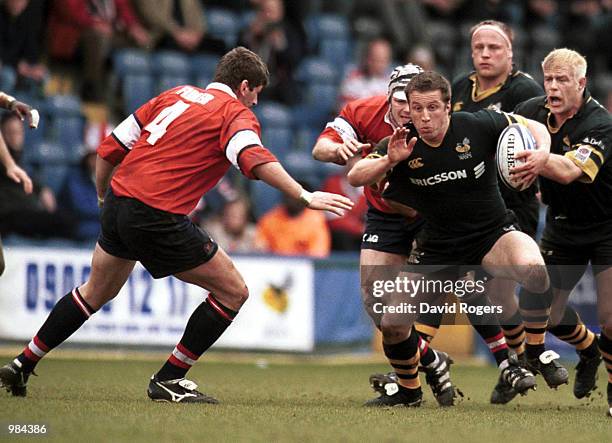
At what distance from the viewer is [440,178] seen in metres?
7.95

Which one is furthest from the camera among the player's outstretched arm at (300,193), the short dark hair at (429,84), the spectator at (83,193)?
the spectator at (83,193)

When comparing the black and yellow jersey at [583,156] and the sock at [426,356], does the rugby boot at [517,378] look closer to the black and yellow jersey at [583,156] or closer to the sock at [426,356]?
the sock at [426,356]

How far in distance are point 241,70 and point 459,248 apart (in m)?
1.82

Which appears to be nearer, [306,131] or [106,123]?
[106,123]

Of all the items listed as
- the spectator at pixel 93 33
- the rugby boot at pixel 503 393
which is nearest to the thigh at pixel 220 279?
the rugby boot at pixel 503 393

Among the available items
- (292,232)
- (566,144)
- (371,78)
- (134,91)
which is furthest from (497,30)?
(371,78)

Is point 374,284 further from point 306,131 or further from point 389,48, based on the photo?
point 389,48

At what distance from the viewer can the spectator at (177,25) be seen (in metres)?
15.6

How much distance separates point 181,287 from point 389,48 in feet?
21.7

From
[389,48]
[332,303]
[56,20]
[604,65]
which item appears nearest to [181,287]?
[332,303]

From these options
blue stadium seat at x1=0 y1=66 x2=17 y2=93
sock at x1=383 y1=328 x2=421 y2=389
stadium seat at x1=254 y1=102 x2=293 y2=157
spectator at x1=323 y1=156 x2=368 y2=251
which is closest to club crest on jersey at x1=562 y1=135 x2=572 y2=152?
sock at x1=383 y1=328 x2=421 y2=389

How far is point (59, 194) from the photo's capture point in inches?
529

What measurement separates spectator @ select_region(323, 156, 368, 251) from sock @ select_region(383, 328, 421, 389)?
5925 mm

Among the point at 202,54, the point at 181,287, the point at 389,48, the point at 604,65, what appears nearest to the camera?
the point at 181,287
